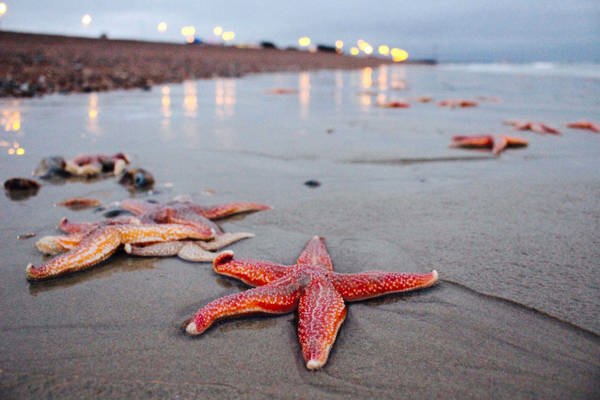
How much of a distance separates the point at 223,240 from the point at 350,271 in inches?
39.5

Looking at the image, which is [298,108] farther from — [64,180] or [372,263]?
[372,263]

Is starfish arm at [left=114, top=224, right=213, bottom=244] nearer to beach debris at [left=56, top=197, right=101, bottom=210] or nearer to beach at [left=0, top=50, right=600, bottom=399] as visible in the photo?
beach at [left=0, top=50, right=600, bottom=399]

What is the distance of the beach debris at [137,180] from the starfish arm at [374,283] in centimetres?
292

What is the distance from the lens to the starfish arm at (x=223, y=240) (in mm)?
3195

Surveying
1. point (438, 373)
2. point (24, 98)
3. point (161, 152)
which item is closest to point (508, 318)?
point (438, 373)

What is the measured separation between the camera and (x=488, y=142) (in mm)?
6582

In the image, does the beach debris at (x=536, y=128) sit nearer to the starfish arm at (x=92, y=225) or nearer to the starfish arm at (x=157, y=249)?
the starfish arm at (x=157, y=249)

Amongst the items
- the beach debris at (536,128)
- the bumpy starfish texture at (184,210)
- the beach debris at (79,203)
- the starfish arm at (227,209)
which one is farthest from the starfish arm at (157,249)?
the beach debris at (536,128)

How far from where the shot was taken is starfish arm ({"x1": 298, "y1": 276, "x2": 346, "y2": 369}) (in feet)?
6.42

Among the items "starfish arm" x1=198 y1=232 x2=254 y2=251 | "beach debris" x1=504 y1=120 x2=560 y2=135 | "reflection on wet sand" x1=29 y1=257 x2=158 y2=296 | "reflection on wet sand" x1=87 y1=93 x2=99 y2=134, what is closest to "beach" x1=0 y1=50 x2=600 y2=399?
"reflection on wet sand" x1=29 y1=257 x2=158 y2=296

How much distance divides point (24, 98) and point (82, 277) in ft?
40.1

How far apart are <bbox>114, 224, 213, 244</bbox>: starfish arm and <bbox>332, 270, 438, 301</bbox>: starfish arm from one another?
1.22m

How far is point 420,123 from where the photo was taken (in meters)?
9.21

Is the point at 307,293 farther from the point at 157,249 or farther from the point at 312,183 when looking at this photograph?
the point at 312,183
